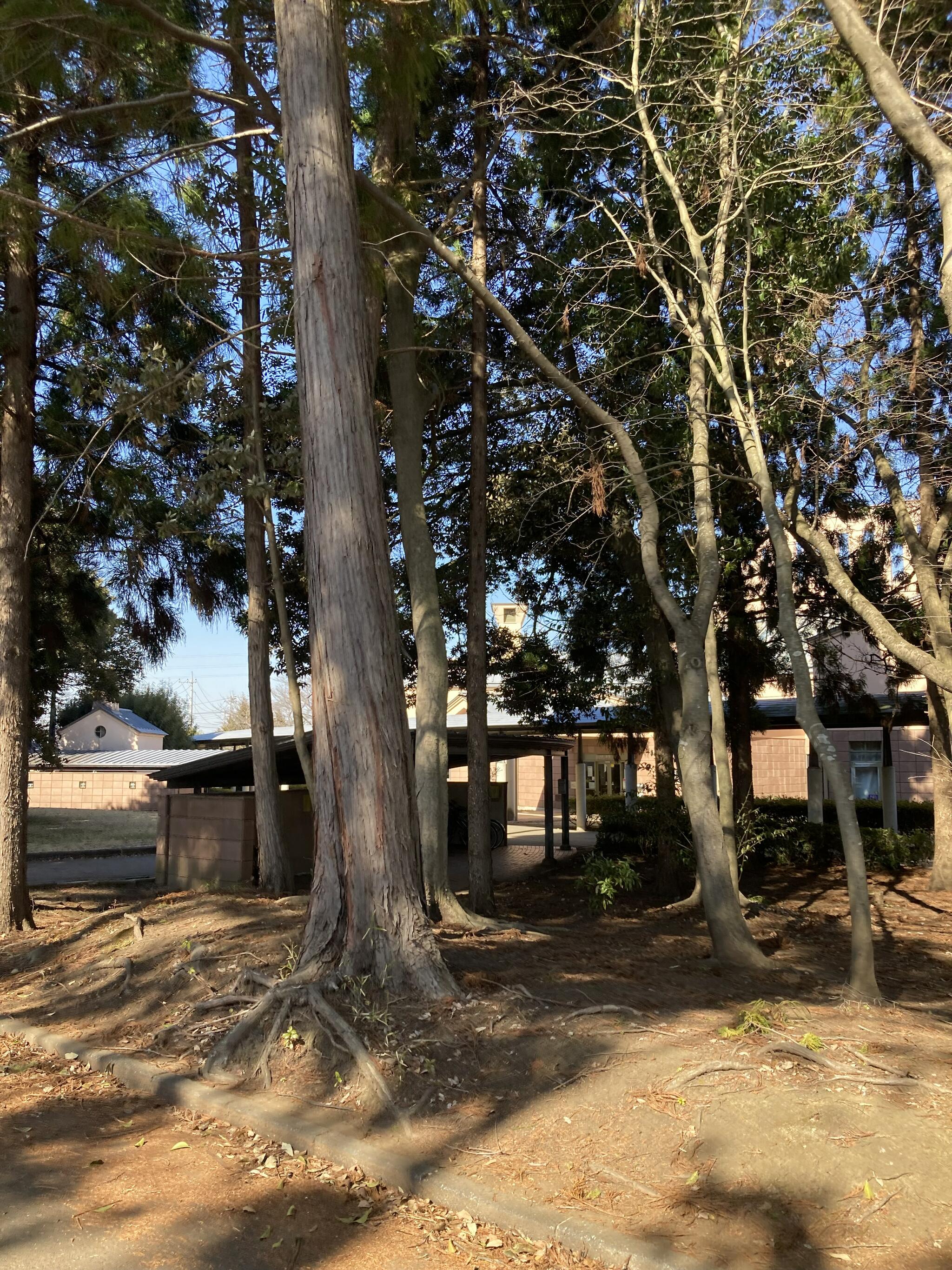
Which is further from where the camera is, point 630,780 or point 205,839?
point 630,780

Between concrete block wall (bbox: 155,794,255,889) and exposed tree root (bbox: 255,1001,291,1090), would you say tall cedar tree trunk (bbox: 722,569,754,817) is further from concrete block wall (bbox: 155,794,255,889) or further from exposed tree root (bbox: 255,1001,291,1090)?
exposed tree root (bbox: 255,1001,291,1090)

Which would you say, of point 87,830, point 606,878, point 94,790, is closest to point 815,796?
point 606,878

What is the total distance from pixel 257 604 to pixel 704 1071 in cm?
771

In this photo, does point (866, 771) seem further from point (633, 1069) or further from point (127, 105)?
point (127, 105)

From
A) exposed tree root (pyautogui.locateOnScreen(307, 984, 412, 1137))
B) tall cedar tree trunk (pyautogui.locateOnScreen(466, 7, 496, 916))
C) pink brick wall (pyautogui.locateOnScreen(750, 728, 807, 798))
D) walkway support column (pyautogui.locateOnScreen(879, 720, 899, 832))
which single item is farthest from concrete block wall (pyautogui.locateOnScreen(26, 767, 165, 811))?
exposed tree root (pyautogui.locateOnScreen(307, 984, 412, 1137))

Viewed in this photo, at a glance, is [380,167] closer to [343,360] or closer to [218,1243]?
[343,360]

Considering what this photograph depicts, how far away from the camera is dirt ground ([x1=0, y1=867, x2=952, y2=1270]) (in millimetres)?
3893

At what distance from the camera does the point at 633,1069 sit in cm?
508

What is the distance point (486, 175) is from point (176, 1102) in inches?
451

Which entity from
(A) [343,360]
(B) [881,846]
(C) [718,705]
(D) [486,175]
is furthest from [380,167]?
→ (B) [881,846]

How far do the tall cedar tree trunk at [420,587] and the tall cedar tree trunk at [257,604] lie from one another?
5.12ft

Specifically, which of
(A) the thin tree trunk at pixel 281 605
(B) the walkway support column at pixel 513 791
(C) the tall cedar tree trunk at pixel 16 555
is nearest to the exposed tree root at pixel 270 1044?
(A) the thin tree trunk at pixel 281 605

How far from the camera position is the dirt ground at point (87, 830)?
2627 centimetres

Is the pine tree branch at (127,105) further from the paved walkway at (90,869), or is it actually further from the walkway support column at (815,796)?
the walkway support column at (815,796)
